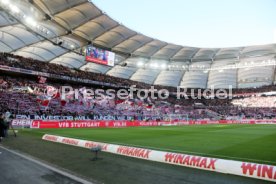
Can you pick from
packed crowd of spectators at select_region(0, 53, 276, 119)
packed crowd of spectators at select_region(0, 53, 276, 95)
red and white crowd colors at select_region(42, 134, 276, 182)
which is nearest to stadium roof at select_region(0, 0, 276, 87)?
packed crowd of spectators at select_region(0, 53, 276, 95)

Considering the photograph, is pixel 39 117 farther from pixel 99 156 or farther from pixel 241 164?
pixel 241 164

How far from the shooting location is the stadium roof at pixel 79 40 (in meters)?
44.2

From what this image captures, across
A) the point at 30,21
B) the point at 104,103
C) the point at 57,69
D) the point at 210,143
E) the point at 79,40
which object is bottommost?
the point at 210,143

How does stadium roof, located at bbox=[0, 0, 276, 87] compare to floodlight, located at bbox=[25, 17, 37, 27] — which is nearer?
floodlight, located at bbox=[25, 17, 37, 27]

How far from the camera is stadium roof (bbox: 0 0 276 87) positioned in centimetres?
4416

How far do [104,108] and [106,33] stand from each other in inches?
747

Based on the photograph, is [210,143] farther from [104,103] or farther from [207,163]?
[104,103]

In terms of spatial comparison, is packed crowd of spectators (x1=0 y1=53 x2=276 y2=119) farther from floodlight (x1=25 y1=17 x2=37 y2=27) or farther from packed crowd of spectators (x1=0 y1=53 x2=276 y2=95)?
floodlight (x1=25 y1=17 x2=37 y2=27)

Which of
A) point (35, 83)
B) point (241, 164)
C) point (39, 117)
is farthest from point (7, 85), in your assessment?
point (241, 164)

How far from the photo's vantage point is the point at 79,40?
189 ft

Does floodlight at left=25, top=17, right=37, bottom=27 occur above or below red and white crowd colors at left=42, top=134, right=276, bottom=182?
above

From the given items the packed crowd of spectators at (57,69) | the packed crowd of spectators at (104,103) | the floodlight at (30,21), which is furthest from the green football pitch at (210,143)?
the packed crowd of spectators at (57,69)

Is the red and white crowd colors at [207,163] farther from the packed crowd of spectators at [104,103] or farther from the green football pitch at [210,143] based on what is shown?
the packed crowd of spectators at [104,103]

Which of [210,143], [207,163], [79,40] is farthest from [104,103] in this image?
[207,163]
